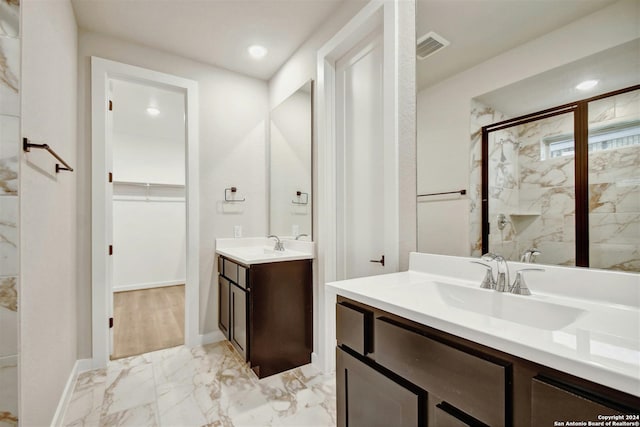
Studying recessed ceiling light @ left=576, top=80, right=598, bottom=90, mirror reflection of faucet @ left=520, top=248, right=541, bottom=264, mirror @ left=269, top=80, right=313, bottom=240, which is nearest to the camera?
recessed ceiling light @ left=576, top=80, right=598, bottom=90

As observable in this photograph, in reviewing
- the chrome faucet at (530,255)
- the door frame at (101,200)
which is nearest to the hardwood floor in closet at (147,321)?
the door frame at (101,200)

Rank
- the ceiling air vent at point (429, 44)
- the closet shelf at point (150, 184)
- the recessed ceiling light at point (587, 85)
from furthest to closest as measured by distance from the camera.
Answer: the closet shelf at point (150, 184)
the ceiling air vent at point (429, 44)
the recessed ceiling light at point (587, 85)

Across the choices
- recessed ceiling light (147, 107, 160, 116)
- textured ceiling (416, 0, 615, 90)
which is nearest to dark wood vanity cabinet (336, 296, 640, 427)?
textured ceiling (416, 0, 615, 90)

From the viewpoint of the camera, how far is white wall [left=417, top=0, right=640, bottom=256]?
97 cm

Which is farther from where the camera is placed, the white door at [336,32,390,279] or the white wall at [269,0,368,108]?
the white wall at [269,0,368,108]

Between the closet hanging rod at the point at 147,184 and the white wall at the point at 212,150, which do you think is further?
the closet hanging rod at the point at 147,184

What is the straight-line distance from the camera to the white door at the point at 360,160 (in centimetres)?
178

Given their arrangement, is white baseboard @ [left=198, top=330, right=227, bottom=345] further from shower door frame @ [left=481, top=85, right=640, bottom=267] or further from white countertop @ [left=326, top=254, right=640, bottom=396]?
shower door frame @ [left=481, top=85, right=640, bottom=267]

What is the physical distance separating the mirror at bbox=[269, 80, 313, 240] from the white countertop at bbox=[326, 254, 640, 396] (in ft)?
4.05

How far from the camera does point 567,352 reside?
1.84ft

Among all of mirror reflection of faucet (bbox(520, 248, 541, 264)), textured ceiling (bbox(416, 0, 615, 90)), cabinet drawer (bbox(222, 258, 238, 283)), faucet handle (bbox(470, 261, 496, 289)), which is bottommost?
cabinet drawer (bbox(222, 258, 238, 283))

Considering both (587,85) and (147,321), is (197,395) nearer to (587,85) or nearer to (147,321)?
(147,321)

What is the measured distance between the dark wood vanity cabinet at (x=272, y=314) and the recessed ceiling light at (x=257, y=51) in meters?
1.80

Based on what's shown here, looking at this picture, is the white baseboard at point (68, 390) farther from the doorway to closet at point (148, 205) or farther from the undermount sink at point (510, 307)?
the undermount sink at point (510, 307)
